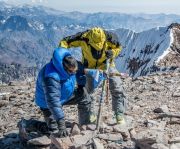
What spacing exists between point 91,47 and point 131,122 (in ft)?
Answer: 6.82

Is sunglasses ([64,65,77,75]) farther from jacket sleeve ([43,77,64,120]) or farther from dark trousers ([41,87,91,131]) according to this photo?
dark trousers ([41,87,91,131])

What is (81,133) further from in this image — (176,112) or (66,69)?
(176,112)

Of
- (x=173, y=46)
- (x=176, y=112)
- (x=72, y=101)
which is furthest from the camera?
(x=173, y=46)

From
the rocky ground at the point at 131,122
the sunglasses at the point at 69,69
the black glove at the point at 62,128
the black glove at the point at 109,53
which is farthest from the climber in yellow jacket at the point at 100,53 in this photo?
the sunglasses at the point at 69,69

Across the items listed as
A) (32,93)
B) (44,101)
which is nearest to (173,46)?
(32,93)

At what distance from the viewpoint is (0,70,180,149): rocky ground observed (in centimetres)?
887

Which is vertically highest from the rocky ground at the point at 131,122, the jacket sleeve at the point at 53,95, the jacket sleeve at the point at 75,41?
the jacket sleeve at the point at 75,41

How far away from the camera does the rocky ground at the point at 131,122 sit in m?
8.87

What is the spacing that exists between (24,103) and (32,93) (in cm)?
201

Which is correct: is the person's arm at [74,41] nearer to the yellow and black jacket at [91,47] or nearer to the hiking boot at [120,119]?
the yellow and black jacket at [91,47]

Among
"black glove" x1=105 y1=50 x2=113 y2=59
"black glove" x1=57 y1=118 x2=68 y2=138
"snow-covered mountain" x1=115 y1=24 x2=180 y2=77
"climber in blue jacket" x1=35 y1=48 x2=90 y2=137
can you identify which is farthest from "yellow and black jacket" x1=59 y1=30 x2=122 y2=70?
"snow-covered mountain" x1=115 y1=24 x2=180 y2=77

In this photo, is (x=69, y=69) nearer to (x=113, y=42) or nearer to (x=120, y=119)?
(x=120, y=119)

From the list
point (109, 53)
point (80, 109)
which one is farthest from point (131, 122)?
point (109, 53)

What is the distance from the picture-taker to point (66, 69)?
9.16 meters
